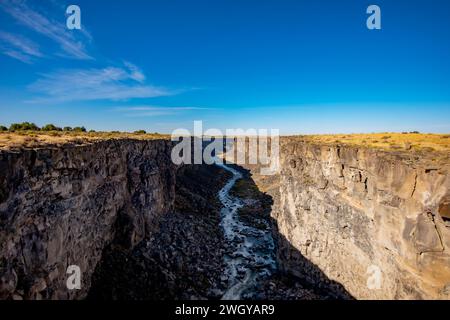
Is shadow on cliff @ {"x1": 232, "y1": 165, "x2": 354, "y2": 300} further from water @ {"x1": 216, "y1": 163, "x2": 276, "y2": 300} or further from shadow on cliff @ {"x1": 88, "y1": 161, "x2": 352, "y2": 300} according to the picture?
water @ {"x1": 216, "y1": 163, "x2": 276, "y2": 300}

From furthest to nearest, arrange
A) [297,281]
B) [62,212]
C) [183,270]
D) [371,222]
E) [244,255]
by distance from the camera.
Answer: [244,255], [183,270], [297,281], [62,212], [371,222]

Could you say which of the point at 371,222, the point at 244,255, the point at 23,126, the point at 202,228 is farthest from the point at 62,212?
the point at 23,126

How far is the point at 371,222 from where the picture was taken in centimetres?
1859

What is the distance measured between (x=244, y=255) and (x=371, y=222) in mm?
19770

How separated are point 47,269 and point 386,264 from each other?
740 inches

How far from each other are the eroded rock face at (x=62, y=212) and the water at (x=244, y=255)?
10308mm

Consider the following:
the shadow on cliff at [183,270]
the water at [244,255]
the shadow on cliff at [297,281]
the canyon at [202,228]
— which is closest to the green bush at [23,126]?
the canyon at [202,228]

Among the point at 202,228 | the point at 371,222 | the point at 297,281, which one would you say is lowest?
the point at 297,281

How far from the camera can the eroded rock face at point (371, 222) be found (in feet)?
44.8

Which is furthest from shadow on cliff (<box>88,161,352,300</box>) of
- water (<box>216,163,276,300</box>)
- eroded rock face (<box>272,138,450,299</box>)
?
water (<box>216,163,276,300</box>)

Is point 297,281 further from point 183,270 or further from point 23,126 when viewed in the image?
point 23,126

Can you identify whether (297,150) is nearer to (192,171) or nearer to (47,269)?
(47,269)

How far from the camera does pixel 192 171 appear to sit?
70.4 m
